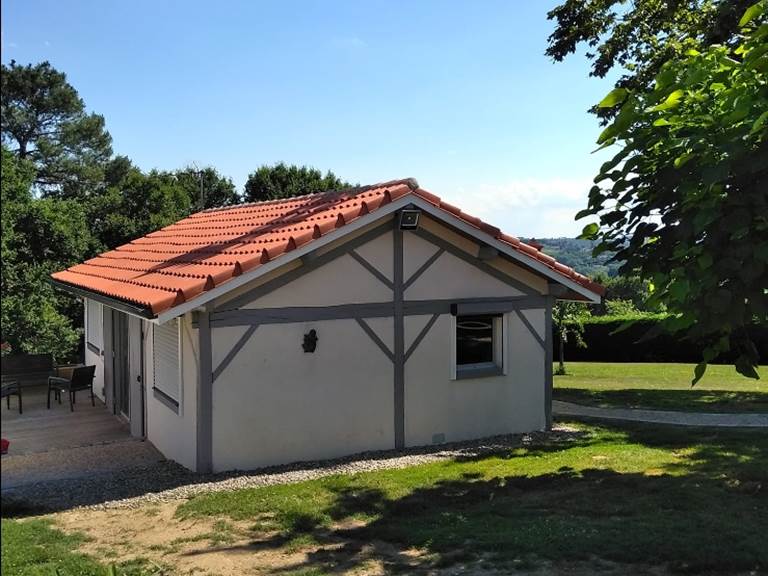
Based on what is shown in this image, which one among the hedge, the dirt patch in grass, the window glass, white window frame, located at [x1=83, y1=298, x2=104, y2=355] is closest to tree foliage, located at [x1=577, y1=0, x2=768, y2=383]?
the dirt patch in grass

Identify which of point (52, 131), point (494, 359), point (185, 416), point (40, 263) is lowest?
point (185, 416)

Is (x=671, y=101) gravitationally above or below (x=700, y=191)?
above

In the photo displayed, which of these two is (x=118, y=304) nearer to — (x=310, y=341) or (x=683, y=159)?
(x=310, y=341)

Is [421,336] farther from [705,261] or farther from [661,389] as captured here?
[661,389]

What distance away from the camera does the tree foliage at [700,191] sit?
17.9 ft

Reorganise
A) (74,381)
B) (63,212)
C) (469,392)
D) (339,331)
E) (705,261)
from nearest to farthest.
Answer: (705,261) → (339,331) → (469,392) → (74,381) → (63,212)

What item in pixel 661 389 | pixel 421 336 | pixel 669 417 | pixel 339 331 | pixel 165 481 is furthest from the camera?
pixel 661 389

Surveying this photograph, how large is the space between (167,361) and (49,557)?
14.4 feet

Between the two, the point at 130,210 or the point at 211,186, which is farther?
the point at 211,186

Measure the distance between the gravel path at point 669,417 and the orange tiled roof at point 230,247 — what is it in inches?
131

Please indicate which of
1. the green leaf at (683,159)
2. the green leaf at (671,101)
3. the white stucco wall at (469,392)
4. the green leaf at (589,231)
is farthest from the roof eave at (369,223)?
the green leaf at (683,159)

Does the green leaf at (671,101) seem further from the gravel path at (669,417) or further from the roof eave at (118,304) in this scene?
the gravel path at (669,417)

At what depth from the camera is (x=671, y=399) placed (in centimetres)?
1606

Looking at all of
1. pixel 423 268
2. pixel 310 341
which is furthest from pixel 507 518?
pixel 423 268
